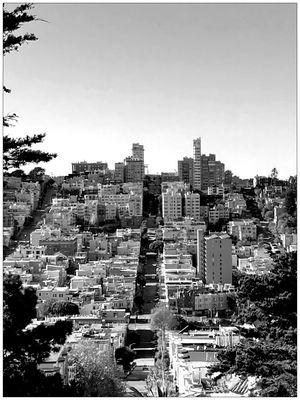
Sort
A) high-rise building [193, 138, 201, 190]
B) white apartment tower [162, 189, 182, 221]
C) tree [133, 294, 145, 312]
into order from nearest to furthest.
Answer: tree [133, 294, 145, 312], white apartment tower [162, 189, 182, 221], high-rise building [193, 138, 201, 190]

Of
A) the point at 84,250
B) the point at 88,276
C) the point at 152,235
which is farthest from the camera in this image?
the point at 152,235

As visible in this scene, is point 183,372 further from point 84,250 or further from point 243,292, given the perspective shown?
point 84,250

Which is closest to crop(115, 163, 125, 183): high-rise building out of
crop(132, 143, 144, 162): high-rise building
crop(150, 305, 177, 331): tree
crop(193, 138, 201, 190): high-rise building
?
crop(132, 143, 144, 162): high-rise building

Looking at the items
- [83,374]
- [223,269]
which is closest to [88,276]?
[223,269]

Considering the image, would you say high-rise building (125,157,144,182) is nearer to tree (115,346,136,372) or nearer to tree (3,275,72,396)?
tree (115,346,136,372)

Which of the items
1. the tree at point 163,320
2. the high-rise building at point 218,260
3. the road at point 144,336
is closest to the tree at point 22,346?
the road at point 144,336

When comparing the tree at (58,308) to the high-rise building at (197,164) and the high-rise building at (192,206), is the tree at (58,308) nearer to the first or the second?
the high-rise building at (192,206)
